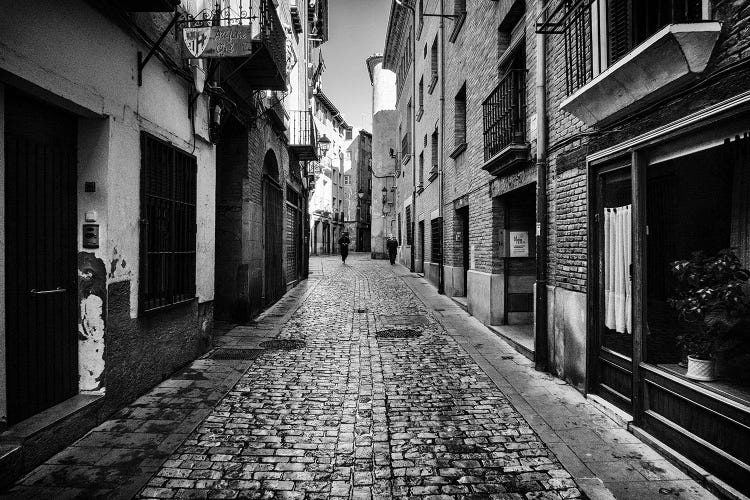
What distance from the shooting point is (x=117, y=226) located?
435 centimetres

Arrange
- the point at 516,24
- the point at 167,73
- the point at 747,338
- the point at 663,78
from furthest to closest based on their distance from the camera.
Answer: the point at 516,24 → the point at 167,73 → the point at 663,78 → the point at 747,338

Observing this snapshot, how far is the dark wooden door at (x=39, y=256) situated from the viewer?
3.41m

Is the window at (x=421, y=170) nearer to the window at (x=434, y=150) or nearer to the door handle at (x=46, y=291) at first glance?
the window at (x=434, y=150)

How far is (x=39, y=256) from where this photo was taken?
12.1 ft

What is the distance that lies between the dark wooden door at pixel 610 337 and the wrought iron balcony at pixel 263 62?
17.1ft

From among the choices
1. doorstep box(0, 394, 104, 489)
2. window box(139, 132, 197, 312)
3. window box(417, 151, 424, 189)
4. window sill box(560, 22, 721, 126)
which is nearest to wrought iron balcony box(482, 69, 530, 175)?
window sill box(560, 22, 721, 126)

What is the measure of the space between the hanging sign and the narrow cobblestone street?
382cm

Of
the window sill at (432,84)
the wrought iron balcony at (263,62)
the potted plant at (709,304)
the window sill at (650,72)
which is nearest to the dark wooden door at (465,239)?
the window sill at (432,84)

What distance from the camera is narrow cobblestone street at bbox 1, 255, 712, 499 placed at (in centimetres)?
307

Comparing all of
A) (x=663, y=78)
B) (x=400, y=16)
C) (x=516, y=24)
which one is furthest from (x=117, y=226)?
(x=400, y=16)

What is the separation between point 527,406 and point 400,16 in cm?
2231

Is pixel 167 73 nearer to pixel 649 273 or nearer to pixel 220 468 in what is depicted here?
pixel 220 468

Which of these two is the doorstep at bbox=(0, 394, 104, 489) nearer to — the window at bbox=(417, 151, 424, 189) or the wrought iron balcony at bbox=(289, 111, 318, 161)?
the wrought iron balcony at bbox=(289, 111, 318, 161)

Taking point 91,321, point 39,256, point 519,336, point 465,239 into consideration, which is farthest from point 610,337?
point 465,239
